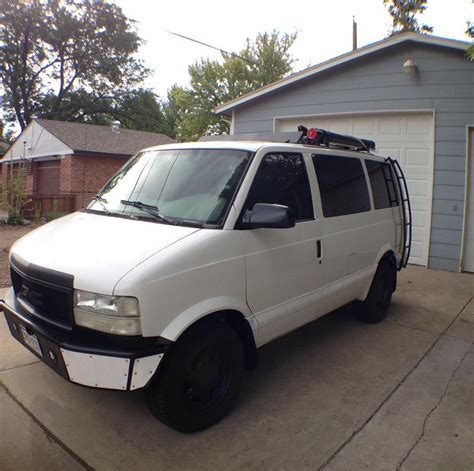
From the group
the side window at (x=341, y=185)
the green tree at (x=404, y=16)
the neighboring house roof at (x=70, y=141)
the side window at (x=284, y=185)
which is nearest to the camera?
the side window at (x=284, y=185)

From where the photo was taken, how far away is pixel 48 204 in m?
16.9

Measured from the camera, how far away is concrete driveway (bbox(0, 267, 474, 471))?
265 centimetres

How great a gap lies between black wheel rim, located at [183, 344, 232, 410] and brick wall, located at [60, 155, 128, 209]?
1661 centimetres

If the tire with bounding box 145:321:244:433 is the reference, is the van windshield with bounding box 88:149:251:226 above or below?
above

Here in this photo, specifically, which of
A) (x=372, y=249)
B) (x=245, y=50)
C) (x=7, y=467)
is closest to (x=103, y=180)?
(x=245, y=50)

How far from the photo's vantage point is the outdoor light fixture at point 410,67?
24.7 feet

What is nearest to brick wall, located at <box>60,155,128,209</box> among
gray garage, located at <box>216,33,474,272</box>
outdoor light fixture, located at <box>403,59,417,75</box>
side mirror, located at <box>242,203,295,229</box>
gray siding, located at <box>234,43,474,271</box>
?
gray garage, located at <box>216,33,474,272</box>

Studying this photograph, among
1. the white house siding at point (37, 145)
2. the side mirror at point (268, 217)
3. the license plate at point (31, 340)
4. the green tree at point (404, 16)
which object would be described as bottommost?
the license plate at point (31, 340)

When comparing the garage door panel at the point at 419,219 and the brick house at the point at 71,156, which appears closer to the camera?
the garage door panel at the point at 419,219

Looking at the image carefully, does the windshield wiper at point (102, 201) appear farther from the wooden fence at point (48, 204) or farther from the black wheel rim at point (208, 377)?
the wooden fence at point (48, 204)

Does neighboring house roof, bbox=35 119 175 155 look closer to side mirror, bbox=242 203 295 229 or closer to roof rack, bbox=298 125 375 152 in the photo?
roof rack, bbox=298 125 375 152

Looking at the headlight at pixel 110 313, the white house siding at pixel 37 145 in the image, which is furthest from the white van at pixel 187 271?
the white house siding at pixel 37 145

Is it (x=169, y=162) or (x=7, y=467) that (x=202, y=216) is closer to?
(x=169, y=162)

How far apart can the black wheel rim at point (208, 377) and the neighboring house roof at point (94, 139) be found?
1747 cm
